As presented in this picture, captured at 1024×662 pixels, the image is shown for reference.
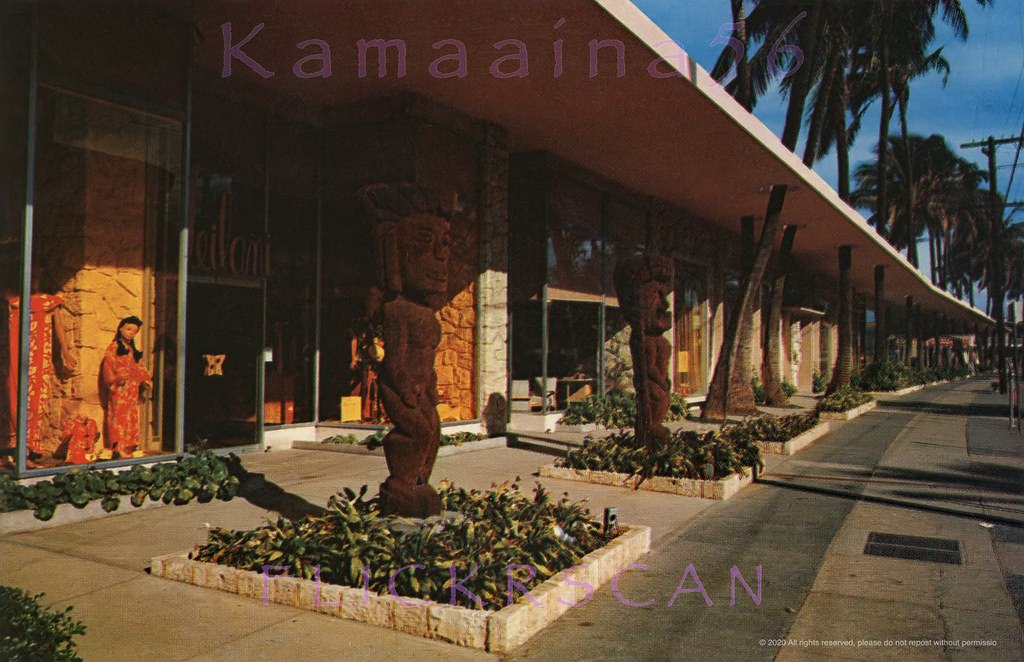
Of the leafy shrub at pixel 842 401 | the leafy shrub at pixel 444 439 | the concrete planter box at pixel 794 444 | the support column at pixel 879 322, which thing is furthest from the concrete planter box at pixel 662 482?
the support column at pixel 879 322

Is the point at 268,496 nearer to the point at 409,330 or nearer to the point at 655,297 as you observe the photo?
the point at 409,330

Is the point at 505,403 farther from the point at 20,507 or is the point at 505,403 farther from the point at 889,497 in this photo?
the point at 20,507

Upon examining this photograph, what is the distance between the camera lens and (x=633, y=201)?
19297mm

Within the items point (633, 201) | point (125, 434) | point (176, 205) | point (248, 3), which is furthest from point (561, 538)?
point (633, 201)

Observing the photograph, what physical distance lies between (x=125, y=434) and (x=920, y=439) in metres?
13.8

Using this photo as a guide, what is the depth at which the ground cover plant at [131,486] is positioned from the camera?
7020mm

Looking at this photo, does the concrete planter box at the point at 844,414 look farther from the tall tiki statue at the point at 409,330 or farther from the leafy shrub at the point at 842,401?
the tall tiki statue at the point at 409,330

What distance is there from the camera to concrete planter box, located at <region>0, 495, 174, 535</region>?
6.79 m

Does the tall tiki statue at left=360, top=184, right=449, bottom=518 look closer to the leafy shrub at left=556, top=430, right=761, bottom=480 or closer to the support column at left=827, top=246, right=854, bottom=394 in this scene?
the leafy shrub at left=556, top=430, right=761, bottom=480

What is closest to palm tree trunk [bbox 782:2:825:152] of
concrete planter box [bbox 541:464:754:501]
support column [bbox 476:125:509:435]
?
support column [bbox 476:125:509:435]

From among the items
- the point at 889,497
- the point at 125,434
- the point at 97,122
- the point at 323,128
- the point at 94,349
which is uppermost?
the point at 323,128

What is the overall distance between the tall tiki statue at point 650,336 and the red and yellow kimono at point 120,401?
5.80 m

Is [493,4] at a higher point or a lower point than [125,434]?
higher

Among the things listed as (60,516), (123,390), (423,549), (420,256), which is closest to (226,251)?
(123,390)
